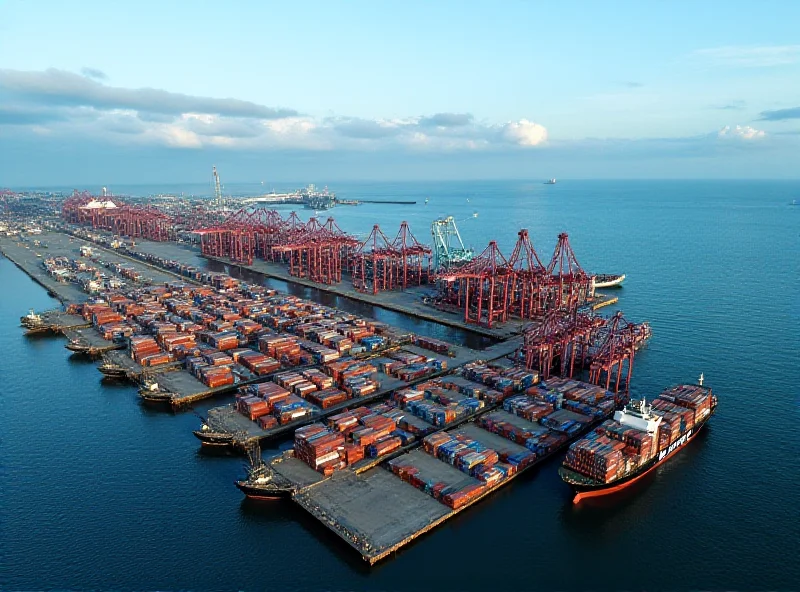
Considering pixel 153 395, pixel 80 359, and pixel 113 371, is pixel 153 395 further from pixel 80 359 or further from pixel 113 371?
pixel 80 359

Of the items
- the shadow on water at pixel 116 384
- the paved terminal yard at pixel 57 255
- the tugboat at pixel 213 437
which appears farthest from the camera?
the paved terminal yard at pixel 57 255

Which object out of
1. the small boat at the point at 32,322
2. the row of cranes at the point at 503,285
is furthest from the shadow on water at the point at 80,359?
the row of cranes at the point at 503,285

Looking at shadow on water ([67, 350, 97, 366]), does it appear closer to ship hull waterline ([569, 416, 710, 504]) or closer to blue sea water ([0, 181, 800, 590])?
blue sea water ([0, 181, 800, 590])

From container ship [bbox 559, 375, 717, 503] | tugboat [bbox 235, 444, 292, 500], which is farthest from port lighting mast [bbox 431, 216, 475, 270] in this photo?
tugboat [bbox 235, 444, 292, 500]

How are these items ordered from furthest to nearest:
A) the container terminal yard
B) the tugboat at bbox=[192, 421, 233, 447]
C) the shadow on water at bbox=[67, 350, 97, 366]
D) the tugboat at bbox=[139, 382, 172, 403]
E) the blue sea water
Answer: the shadow on water at bbox=[67, 350, 97, 366] → the tugboat at bbox=[139, 382, 172, 403] → the tugboat at bbox=[192, 421, 233, 447] → the container terminal yard → the blue sea water

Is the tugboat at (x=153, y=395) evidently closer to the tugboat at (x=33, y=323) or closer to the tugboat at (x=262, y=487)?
the tugboat at (x=262, y=487)

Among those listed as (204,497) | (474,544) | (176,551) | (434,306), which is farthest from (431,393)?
(434,306)
